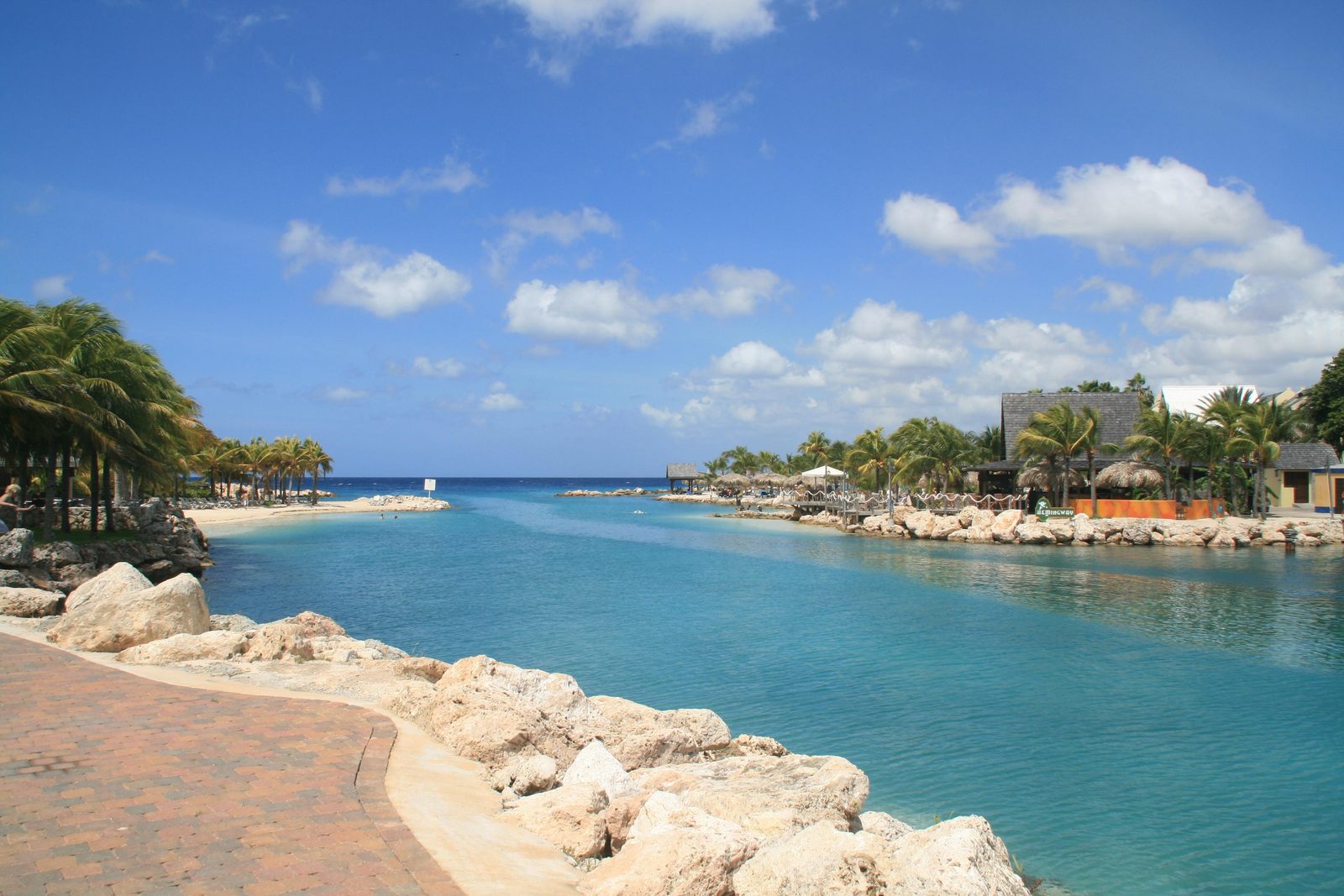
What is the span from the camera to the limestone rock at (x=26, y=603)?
42.5 ft

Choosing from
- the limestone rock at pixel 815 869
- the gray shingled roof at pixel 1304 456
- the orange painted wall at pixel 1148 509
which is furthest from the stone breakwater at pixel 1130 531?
the limestone rock at pixel 815 869

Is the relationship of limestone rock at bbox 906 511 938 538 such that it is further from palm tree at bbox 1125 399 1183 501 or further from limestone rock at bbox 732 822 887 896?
limestone rock at bbox 732 822 887 896

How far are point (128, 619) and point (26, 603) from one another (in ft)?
14.0

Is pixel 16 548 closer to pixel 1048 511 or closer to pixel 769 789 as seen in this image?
pixel 769 789

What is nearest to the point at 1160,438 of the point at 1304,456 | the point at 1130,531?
the point at 1130,531

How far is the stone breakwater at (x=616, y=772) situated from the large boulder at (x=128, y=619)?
17mm

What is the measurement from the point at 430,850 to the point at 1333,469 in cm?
5570

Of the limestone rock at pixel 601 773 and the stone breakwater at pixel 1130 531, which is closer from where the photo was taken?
the limestone rock at pixel 601 773

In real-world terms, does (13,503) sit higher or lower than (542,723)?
higher

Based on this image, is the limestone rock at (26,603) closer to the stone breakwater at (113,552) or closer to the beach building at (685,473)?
the stone breakwater at (113,552)

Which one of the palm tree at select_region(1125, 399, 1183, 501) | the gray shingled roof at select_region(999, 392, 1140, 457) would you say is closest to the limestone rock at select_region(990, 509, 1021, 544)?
the palm tree at select_region(1125, 399, 1183, 501)

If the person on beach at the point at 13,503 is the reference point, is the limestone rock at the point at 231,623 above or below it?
below

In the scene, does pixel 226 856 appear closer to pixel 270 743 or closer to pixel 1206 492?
pixel 270 743

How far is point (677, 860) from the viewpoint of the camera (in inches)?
194
